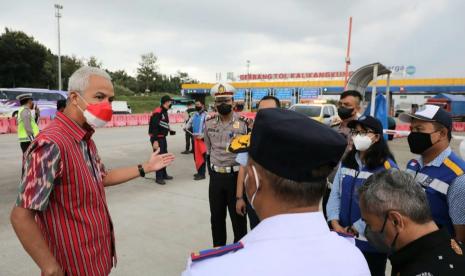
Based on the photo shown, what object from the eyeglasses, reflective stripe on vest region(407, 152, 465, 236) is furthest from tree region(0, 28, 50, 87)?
reflective stripe on vest region(407, 152, 465, 236)

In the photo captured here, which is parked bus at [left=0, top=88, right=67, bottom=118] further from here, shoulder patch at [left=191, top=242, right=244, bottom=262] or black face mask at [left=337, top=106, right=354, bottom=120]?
shoulder patch at [left=191, top=242, right=244, bottom=262]

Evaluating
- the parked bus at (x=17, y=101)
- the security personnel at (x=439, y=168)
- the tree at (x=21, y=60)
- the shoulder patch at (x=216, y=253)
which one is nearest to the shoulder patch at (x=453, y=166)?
the security personnel at (x=439, y=168)

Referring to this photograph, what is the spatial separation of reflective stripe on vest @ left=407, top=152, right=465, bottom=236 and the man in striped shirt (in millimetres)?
2066

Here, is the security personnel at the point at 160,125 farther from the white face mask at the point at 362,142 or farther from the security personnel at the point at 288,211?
the security personnel at the point at 288,211

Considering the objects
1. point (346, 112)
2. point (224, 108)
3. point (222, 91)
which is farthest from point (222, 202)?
point (346, 112)

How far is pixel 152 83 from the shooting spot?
2608 inches

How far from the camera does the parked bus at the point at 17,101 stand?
Answer: 72.0ft

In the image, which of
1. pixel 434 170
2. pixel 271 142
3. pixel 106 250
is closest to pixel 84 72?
pixel 106 250

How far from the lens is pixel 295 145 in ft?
2.78

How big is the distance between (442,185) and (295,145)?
1.70 m

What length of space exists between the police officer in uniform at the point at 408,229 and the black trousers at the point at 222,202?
71.4 inches

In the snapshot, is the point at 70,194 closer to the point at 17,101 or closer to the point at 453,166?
the point at 453,166

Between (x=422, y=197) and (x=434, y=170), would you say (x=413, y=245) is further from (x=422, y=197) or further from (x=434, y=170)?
(x=434, y=170)

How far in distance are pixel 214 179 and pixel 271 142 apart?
256 centimetres
